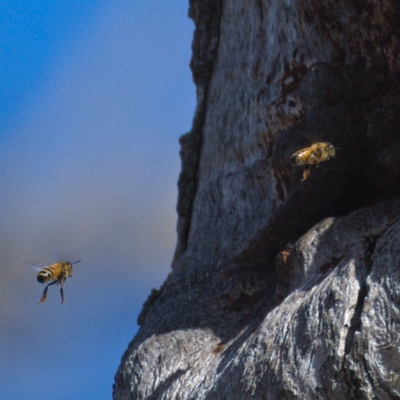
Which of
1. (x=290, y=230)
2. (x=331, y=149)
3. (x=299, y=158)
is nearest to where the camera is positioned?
(x=299, y=158)

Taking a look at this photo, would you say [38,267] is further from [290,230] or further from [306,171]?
[306,171]

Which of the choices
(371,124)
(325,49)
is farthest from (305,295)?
(325,49)

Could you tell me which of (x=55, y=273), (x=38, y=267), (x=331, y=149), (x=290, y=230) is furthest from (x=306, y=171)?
(x=38, y=267)

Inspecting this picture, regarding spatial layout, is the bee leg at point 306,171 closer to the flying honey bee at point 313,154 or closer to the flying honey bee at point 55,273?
the flying honey bee at point 313,154

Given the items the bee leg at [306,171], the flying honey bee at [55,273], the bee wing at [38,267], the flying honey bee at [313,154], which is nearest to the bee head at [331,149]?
the flying honey bee at [313,154]

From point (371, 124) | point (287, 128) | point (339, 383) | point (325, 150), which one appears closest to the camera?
point (339, 383)

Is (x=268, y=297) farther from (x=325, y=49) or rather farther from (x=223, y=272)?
(x=325, y=49)
